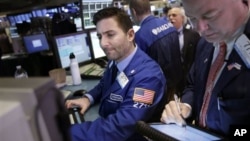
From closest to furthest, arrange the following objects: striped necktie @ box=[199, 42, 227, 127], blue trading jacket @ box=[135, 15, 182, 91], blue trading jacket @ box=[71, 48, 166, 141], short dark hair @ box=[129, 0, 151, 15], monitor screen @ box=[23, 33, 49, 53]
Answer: striped necktie @ box=[199, 42, 227, 127] → blue trading jacket @ box=[71, 48, 166, 141] → blue trading jacket @ box=[135, 15, 182, 91] → short dark hair @ box=[129, 0, 151, 15] → monitor screen @ box=[23, 33, 49, 53]

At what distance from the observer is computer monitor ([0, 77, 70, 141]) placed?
0.36 meters

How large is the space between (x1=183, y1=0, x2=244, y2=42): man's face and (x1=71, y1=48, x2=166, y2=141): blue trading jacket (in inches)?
18.9

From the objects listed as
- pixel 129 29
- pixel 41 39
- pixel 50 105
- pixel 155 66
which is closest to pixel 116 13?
pixel 129 29

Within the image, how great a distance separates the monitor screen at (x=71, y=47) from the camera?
258cm

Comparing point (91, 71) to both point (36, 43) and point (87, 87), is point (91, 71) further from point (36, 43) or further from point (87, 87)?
point (36, 43)

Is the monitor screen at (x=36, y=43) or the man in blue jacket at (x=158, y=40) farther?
the monitor screen at (x=36, y=43)

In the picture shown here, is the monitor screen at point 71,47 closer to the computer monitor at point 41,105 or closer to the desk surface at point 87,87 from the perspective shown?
the desk surface at point 87,87

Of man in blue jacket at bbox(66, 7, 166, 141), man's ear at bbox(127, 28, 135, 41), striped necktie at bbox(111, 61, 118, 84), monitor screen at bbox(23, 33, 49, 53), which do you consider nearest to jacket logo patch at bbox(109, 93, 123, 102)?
man in blue jacket at bbox(66, 7, 166, 141)

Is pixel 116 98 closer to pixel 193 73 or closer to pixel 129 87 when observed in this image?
pixel 129 87

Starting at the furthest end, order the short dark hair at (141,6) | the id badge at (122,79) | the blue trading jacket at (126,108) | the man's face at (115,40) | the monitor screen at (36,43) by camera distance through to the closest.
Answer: the monitor screen at (36,43) < the short dark hair at (141,6) < the man's face at (115,40) < the id badge at (122,79) < the blue trading jacket at (126,108)

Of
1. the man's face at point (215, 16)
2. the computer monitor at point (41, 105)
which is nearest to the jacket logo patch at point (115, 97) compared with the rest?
the man's face at point (215, 16)

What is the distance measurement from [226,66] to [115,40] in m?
0.82

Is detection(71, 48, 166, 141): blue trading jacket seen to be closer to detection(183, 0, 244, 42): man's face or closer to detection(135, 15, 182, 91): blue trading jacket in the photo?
detection(183, 0, 244, 42): man's face

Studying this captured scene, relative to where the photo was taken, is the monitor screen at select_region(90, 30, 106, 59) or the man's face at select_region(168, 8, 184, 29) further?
the man's face at select_region(168, 8, 184, 29)
